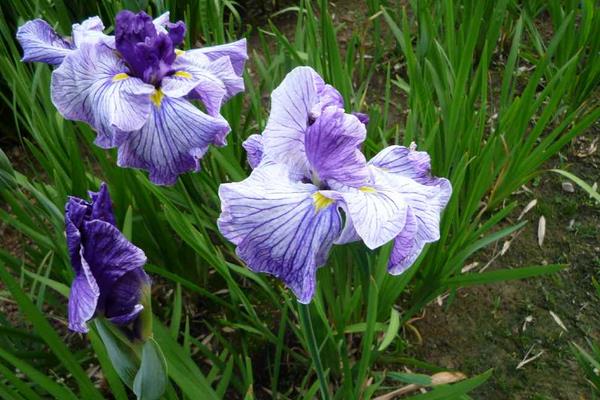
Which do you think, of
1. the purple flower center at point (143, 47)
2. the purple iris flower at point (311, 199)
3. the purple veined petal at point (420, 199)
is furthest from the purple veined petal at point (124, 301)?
the purple flower center at point (143, 47)

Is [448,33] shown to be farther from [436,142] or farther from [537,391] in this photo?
[537,391]

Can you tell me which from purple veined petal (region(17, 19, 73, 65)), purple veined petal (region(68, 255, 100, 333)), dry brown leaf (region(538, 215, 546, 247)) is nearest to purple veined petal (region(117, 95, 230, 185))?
purple veined petal (region(17, 19, 73, 65))

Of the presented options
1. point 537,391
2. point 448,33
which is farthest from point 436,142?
point 537,391

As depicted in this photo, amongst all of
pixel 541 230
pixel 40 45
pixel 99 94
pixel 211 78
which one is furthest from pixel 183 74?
pixel 541 230

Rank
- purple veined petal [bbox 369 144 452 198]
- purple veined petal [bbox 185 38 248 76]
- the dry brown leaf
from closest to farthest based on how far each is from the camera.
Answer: purple veined petal [bbox 369 144 452 198] → purple veined petal [bbox 185 38 248 76] → the dry brown leaf

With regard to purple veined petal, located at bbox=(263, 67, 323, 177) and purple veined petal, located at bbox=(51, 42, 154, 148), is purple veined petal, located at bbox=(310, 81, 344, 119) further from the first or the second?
purple veined petal, located at bbox=(51, 42, 154, 148)

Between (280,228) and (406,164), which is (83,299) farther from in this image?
(406,164)
